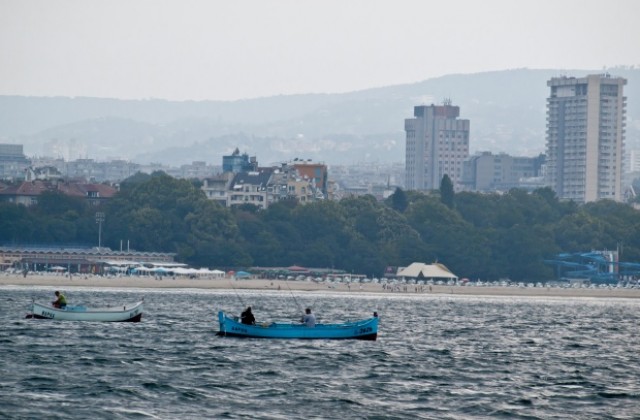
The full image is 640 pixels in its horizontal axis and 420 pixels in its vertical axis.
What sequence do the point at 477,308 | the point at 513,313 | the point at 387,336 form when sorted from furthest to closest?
1. the point at 477,308
2. the point at 513,313
3. the point at 387,336

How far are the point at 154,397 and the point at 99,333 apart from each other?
32.9m

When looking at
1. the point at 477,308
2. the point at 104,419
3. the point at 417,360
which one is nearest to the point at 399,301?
the point at 477,308

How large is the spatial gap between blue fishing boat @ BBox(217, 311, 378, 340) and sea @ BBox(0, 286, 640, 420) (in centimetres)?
49

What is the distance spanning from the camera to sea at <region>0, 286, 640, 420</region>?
6334cm

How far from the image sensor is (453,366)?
82.7 metres

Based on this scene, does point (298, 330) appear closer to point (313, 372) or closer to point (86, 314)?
point (313, 372)

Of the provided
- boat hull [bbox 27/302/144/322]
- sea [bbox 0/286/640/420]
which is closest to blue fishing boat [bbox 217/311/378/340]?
sea [bbox 0/286/640/420]

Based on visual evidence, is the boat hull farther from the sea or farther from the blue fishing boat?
the blue fishing boat

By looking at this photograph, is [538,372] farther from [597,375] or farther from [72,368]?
[72,368]

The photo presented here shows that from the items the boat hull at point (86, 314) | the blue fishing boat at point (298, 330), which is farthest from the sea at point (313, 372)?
the boat hull at point (86, 314)

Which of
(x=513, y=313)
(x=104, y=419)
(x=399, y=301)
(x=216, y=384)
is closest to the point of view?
(x=104, y=419)

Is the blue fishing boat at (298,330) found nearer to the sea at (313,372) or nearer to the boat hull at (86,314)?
the sea at (313,372)

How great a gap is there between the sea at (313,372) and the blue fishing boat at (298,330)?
0.49 metres

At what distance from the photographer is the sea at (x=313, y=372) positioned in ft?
208
